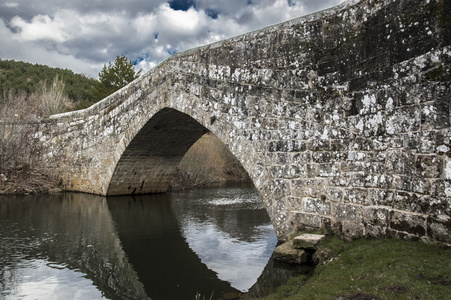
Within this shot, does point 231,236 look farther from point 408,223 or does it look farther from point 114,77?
point 114,77

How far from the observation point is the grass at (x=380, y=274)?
3129 millimetres

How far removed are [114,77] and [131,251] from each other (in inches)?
909

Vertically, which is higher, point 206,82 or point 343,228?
point 206,82

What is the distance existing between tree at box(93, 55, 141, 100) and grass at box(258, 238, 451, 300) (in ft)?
82.8

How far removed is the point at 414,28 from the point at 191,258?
4.51 meters

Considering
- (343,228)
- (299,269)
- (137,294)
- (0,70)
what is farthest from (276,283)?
(0,70)

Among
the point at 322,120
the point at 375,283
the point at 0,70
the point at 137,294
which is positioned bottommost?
the point at 137,294

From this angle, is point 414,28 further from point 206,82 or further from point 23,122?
point 23,122

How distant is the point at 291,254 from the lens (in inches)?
201

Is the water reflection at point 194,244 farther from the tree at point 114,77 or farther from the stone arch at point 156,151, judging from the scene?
the tree at point 114,77

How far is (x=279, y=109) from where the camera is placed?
19.5ft

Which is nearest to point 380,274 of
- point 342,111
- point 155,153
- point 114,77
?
point 342,111

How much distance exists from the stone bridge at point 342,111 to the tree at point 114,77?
66.7ft

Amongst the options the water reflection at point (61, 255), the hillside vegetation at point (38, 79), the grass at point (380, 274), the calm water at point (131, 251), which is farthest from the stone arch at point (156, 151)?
the hillside vegetation at point (38, 79)
